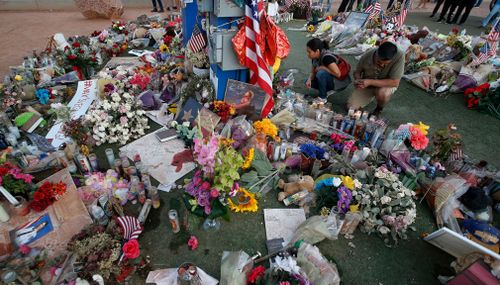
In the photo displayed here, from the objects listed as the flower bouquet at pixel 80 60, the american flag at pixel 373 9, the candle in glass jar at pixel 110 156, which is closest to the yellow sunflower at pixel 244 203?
the candle in glass jar at pixel 110 156

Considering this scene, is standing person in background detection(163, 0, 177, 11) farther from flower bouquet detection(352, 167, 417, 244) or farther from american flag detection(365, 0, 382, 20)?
flower bouquet detection(352, 167, 417, 244)

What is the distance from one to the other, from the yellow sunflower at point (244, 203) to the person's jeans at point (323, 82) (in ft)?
10.4

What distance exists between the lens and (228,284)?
2.75 metres

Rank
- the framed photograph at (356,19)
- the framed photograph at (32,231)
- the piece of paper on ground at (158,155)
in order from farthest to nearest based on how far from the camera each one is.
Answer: the framed photograph at (356,19)
the piece of paper on ground at (158,155)
the framed photograph at (32,231)

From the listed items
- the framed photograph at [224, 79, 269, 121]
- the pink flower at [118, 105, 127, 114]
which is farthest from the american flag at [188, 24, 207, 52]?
the pink flower at [118, 105, 127, 114]

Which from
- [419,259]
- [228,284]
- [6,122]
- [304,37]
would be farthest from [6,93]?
[304,37]

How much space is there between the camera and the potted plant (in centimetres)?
526

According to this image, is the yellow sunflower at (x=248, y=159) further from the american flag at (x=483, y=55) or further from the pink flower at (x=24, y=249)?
the american flag at (x=483, y=55)

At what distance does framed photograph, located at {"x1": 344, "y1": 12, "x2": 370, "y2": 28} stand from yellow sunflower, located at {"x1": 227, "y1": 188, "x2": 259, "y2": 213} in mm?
7522

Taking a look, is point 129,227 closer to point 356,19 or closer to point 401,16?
point 356,19

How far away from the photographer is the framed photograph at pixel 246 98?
476 centimetres

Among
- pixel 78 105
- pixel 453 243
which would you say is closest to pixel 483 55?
pixel 453 243

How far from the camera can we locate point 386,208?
11.4 ft

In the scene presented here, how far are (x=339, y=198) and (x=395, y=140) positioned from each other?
63.1 inches
